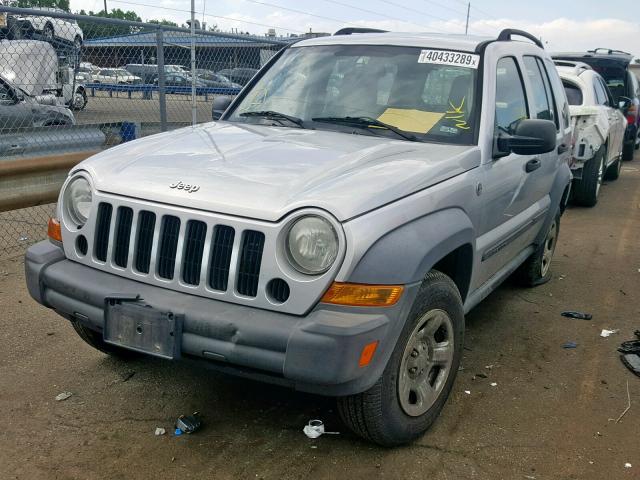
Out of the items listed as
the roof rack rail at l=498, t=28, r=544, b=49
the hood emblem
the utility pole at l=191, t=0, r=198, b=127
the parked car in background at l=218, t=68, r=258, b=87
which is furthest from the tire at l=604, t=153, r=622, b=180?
the hood emblem

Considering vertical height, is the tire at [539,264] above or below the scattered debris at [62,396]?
above

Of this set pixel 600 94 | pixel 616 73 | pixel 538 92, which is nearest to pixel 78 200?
pixel 538 92

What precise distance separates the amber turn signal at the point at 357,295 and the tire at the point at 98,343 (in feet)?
5.27

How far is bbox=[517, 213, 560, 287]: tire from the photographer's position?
5.18 meters

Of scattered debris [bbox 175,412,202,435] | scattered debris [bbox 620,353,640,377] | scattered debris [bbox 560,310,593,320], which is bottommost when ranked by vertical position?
scattered debris [bbox 175,412,202,435]

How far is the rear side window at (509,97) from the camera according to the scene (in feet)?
12.8

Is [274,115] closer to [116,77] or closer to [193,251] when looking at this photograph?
[193,251]

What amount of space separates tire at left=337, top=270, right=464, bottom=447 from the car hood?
522 mm

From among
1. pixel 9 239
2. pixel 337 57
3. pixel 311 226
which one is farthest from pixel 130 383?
pixel 9 239

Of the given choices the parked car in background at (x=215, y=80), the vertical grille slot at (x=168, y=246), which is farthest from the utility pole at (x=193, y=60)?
the vertical grille slot at (x=168, y=246)

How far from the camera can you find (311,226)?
2.56 metres

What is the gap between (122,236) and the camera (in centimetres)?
293

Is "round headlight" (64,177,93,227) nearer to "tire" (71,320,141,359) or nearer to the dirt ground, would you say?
"tire" (71,320,141,359)

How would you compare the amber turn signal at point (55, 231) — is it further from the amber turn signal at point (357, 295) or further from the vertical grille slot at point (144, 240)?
the amber turn signal at point (357, 295)
